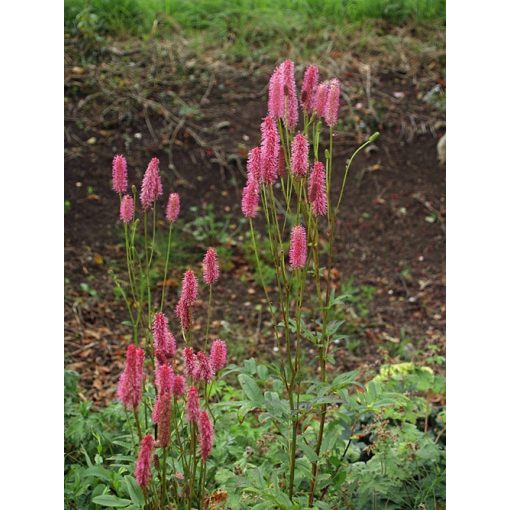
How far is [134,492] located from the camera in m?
1.45

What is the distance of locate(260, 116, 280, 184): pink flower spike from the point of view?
53.3 inches

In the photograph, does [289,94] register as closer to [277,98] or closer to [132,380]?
[277,98]

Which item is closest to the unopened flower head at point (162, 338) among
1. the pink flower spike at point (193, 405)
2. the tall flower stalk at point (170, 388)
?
the tall flower stalk at point (170, 388)

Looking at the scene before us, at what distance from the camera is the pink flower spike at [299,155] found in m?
1.37

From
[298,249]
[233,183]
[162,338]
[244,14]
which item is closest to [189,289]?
[162,338]

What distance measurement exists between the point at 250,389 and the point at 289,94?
53 cm

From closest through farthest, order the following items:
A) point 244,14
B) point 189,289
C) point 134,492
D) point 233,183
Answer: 1. point 189,289
2. point 134,492
3. point 233,183
4. point 244,14

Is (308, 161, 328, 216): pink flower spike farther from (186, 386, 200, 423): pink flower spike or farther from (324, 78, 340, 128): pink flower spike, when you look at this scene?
(186, 386, 200, 423): pink flower spike

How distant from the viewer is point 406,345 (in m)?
2.92

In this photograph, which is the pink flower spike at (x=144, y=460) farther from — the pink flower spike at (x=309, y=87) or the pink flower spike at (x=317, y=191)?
the pink flower spike at (x=309, y=87)

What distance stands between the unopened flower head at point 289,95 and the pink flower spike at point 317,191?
0.32ft

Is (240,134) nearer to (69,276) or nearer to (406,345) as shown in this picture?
(69,276)

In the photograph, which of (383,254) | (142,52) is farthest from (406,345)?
(142,52)
